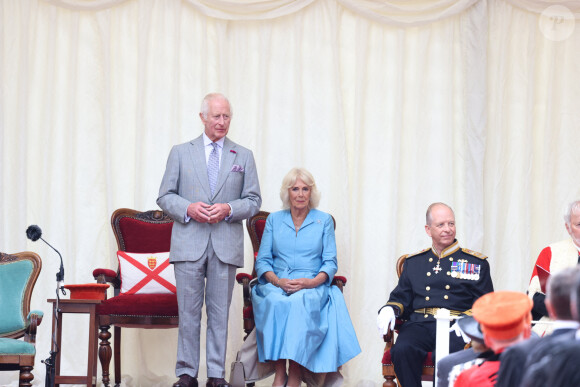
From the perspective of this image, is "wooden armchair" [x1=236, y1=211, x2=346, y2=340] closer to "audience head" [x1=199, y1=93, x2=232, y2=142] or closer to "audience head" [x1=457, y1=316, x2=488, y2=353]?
"audience head" [x1=199, y1=93, x2=232, y2=142]

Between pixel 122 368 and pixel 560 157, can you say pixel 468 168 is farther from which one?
pixel 122 368

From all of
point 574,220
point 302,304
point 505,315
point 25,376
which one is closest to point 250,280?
point 302,304

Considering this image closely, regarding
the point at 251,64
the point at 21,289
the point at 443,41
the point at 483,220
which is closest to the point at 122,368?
the point at 21,289

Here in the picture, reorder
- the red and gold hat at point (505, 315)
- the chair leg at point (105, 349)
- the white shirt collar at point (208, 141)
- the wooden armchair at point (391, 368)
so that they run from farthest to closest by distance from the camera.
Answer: the chair leg at point (105, 349), the white shirt collar at point (208, 141), the wooden armchair at point (391, 368), the red and gold hat at point (505, 315)

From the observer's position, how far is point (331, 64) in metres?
5.99

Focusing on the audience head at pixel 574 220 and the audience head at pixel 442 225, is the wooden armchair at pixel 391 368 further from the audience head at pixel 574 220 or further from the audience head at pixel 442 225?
the audience head at pixel 574 220

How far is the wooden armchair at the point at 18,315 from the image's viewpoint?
168 inches

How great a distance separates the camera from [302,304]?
4.88m

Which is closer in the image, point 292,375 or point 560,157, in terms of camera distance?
point 292,375

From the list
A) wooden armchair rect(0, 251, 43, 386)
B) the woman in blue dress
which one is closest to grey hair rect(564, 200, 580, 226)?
the woman in blue dress

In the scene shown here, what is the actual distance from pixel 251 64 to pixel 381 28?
1.01 metres

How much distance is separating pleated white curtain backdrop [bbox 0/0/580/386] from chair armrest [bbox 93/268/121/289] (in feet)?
1.65

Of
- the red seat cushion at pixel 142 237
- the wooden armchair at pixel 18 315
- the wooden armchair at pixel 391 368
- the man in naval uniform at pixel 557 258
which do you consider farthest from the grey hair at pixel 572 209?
the wooden armchair at pixel 18 315

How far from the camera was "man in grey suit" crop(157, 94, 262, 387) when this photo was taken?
4.70 meters
